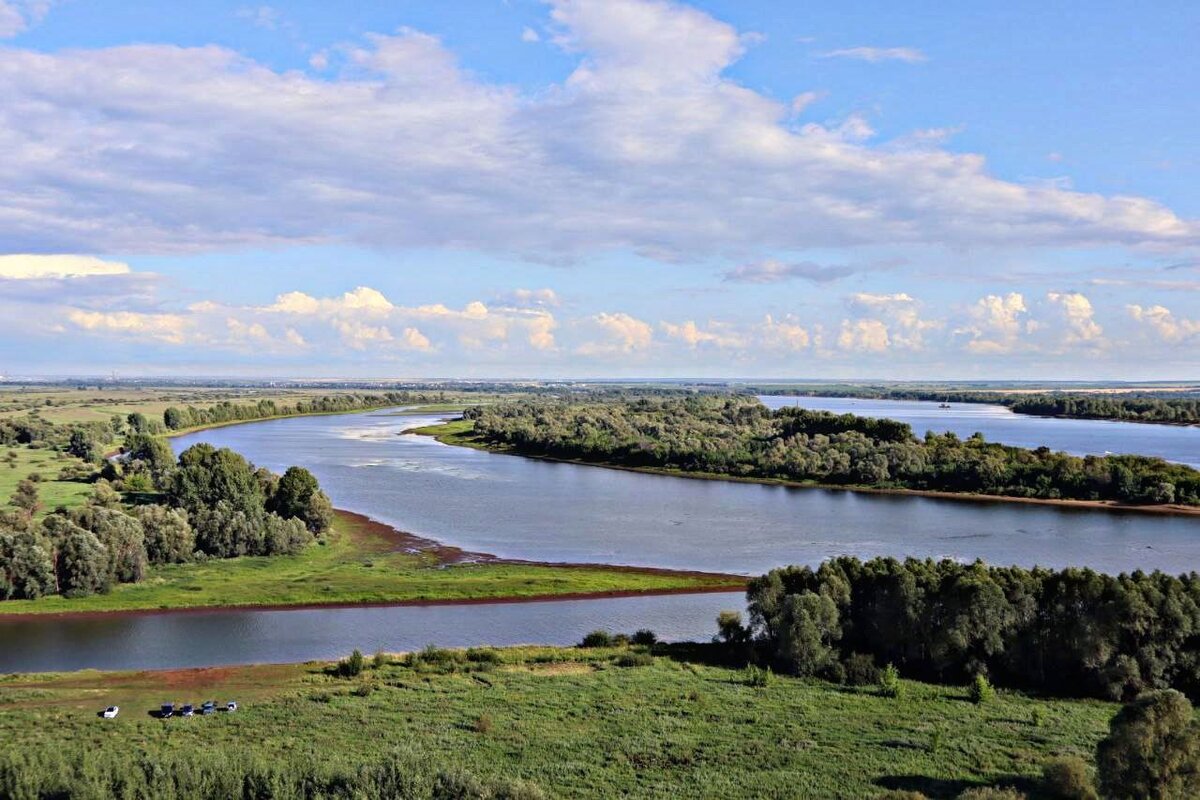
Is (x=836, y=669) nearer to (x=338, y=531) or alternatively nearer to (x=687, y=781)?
(x=687, y=781)

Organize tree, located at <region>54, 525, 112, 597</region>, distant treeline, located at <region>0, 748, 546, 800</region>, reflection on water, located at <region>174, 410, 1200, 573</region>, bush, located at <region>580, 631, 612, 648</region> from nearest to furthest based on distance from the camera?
distant treeline, located at <region>0, 748, 546, 800</region>, bush, located at <region>580, 631, 612, 648</region>, tree, located at <region>54, 525, 112, 597</region>, reflection on water, located at <region>174, 410, 1200, 573</region>

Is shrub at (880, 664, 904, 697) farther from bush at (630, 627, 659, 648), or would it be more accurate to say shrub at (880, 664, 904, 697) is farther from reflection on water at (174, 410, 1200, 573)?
reflection on water at (174, 410, 1200, 573)

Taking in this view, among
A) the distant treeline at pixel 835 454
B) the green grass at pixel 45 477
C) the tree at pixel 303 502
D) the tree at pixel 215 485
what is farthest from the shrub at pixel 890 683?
the distant treeline at pixel 835 454

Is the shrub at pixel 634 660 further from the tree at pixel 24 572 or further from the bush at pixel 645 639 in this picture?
the tree at pixel 24 572

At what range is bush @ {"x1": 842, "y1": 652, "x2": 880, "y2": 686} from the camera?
3266cm

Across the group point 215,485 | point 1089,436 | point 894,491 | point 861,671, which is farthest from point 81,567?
point 1089,436

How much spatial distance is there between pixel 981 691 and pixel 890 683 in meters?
2.89

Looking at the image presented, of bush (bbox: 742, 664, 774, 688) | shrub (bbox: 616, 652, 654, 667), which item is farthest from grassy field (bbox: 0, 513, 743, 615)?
bush (bbox: 742, 664, 774, 688)

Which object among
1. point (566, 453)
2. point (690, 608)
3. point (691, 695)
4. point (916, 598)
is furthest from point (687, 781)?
point (566, 453)

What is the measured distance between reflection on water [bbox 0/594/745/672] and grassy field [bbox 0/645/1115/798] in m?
3.72

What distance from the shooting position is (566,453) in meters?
122

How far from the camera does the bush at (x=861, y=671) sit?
32.7 metres

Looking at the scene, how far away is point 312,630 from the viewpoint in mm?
40875

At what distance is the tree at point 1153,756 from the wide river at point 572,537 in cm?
2188
